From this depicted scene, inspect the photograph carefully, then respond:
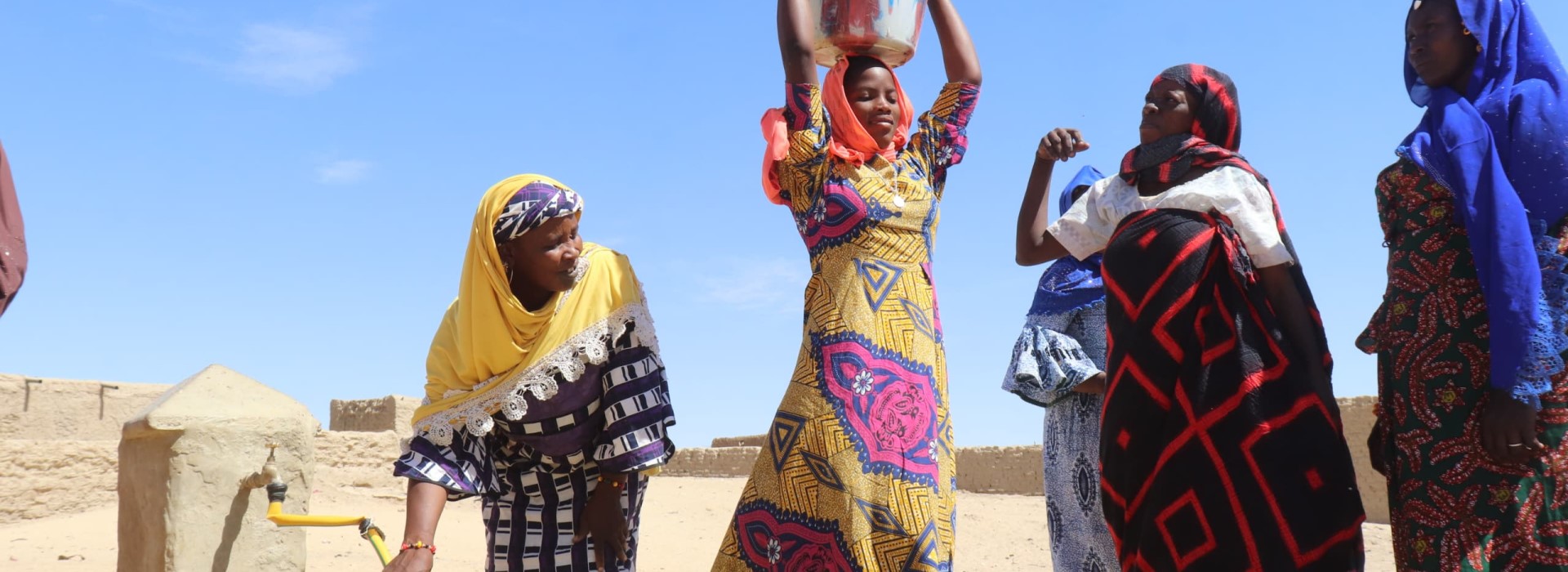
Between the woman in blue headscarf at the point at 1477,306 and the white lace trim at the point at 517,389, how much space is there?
219 centimetres

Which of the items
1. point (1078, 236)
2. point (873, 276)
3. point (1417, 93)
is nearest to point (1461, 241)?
point (1417, 93)

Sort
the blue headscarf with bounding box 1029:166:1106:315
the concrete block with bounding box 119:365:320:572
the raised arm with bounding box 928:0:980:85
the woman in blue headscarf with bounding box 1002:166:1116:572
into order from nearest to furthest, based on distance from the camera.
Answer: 1. the raised arm with bounding box 928:0:980:85
2. the woman in blue headscarf with bounding box 1002:166:1116:572
3. the blue headscarf with bounding box 1029:166:1106:315
4. the concrete block with bounding box 119:365:320:572

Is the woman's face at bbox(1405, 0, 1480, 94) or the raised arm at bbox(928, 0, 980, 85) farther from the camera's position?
the raised arm at bbox(928, 0, 980, 85)

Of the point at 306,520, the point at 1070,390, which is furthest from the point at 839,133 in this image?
the point at 306,520

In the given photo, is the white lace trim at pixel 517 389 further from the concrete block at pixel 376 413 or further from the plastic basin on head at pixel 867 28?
the concrete block at pixel 376 413

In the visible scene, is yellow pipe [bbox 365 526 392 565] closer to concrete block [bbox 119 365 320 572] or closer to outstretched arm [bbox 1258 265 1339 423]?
outstretched arm [bbox 1258 265 1339 423]

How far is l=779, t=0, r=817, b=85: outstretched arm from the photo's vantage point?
155 inches

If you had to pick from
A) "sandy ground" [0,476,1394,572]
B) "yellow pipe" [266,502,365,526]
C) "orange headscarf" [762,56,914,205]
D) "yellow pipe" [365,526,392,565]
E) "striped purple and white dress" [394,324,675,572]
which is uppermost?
"orange headscarf" [762,56,914,205]

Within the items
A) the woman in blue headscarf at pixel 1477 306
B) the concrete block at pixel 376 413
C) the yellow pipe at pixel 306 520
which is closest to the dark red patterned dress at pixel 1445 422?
the woman in blue headscarf at pixel 1477 306

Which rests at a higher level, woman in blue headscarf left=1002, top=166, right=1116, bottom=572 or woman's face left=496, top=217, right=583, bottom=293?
woman's face left=496, top=217, right=583, bottom=293

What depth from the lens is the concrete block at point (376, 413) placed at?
19.4m

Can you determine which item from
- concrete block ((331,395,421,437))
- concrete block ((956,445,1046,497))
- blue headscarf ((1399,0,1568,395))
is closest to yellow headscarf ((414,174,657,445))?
blue headscarf ((1399,0,1568,395))

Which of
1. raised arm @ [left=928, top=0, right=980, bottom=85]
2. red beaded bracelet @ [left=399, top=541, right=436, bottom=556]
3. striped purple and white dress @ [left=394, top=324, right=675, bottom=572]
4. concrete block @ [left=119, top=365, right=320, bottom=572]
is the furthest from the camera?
concrete block @ [left=119, top=365, right=320, bottom=572]

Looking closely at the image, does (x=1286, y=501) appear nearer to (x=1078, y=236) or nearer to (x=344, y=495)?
(x=1078, y=236)
